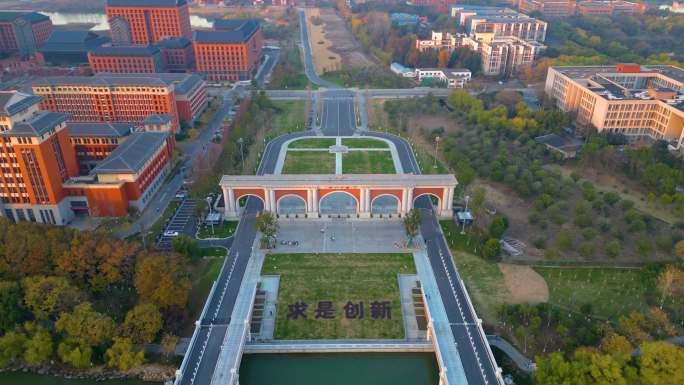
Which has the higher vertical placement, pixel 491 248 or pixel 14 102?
pixel 14 102

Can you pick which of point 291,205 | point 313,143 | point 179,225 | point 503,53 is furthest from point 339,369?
point 503,53

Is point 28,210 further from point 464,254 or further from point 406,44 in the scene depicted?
point 406,44

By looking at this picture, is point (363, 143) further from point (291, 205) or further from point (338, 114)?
point (291, 205)

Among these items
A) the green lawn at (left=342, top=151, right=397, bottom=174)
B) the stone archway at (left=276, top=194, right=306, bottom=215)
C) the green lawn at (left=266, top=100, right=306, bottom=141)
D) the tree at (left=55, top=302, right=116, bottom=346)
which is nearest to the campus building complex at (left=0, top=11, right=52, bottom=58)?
the green lawn at (left=266, top=100, right=306, bottom=141)

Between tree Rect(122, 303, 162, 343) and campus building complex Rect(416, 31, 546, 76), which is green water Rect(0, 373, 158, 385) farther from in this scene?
campus building complex Rect(416, 31, 546, 76)

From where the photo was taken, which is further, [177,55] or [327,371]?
[177,55]

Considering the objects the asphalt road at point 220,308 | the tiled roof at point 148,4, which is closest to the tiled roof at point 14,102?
the asphalt road at point 220,308
